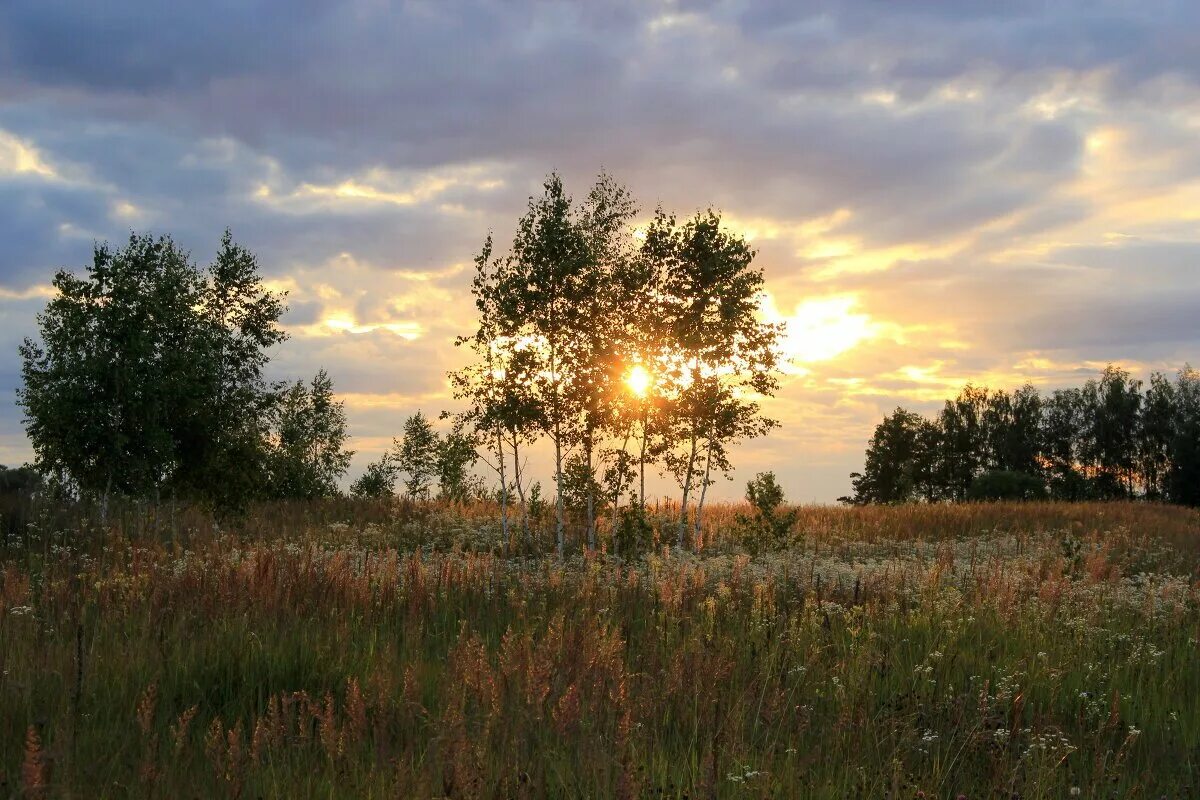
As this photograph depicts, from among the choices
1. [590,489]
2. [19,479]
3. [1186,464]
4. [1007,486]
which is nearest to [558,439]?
[590,489]

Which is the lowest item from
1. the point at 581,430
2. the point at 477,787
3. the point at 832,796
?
the point at 832,796

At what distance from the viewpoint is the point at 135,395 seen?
74.8ft

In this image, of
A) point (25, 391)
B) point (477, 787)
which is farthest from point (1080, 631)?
point (25, 391)

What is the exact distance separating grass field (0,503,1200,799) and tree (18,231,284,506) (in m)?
8.81

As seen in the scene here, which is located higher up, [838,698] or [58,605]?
→ [58,605]

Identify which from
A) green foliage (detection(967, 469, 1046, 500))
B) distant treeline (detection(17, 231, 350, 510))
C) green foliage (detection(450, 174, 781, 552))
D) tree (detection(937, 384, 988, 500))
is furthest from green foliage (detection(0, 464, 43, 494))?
tree (detection(937, 384, 988, 500))

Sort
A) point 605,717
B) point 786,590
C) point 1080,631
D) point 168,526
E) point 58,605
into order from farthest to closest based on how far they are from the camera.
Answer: point 168,526 < point 786,590 < point 1080,631 < point 58,605 < point 605,717

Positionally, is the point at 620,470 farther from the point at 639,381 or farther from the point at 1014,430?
the point at 1014,430

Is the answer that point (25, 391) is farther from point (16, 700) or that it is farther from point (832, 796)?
point (832, 796)

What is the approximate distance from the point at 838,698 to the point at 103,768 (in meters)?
4.82

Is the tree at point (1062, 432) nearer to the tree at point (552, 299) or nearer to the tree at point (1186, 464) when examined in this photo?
the tree at point (1186, 464)

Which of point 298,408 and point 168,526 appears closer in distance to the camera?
point 168,526

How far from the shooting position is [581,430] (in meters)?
23.9

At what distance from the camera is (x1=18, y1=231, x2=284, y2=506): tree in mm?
22703
